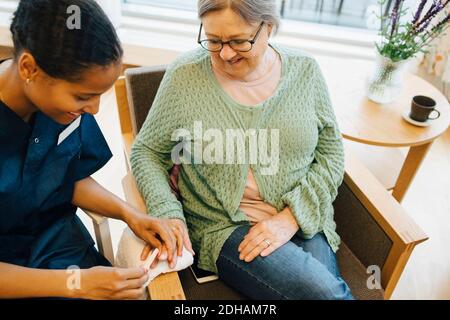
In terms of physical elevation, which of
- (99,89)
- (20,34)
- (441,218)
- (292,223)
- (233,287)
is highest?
(20,34)

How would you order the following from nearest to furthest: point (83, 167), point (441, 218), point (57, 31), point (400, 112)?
point (57, 31) < point (83, 167) < point (400, 112) < point (441, 218)

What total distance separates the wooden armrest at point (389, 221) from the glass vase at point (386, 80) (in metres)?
0.60

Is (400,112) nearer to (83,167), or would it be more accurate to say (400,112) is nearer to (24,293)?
(83,167)

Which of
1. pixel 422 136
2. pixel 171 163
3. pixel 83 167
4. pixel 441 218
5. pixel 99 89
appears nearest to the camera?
pixel 99 89

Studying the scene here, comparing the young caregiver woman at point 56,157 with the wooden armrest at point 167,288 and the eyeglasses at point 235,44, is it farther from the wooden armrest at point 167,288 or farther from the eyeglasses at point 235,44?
the eyeglasses at point 235,44

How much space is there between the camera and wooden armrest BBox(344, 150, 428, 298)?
1179 mm

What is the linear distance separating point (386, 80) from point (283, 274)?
107 centimetres

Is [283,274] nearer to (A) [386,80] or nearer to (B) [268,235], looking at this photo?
(B) [268,235]

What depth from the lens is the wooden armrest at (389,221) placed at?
3.87ft

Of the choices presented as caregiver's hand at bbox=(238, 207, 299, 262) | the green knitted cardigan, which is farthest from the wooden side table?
caregiver's hand at bbox=(238, 207, 299, 262)

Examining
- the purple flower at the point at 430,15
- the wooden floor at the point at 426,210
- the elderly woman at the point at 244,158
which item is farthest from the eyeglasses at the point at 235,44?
the wooden floor at the point at 426,210

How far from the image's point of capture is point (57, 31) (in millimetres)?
763

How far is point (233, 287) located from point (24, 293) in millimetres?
542
